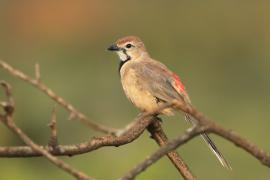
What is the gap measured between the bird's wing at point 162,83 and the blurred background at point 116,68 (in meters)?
2.54

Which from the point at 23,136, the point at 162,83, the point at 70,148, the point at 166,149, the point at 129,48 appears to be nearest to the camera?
the point at 23,136

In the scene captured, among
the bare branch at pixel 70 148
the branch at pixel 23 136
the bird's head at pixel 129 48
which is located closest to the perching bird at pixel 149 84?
the bird's head at pixel 129 48

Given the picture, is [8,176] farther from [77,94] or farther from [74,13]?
[74,13]

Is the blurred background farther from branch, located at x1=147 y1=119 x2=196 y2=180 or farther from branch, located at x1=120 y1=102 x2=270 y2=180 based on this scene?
branch, located at x1=120 y1=102 x2=270 y2=180

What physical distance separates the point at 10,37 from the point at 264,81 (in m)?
3.92

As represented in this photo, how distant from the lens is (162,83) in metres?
4.28

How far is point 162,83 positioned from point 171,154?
1.71 m

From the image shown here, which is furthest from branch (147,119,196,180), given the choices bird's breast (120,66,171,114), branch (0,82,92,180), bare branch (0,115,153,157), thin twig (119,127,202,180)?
bird's breast (120,66,171,114)

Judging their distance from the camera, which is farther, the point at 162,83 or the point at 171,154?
the point at 162,83

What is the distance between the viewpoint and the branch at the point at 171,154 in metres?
2.50

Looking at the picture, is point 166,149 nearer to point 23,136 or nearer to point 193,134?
point 193,134

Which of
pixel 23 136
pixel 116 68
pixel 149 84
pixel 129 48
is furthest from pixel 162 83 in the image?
pixel 116 68

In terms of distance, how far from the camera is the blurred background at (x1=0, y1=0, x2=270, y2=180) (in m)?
7.68

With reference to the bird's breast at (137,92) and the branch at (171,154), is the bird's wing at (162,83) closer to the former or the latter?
the bird's breast at (137,92)
